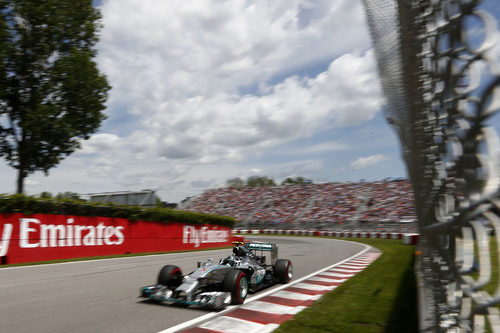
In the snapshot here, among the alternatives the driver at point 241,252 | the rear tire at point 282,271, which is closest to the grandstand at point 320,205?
the rear tire at point 282,271

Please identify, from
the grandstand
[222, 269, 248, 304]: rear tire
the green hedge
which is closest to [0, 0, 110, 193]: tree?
the green hedge

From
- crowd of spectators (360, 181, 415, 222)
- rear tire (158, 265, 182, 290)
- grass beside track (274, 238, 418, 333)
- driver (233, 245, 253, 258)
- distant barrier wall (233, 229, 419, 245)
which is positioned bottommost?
distant barrier wall (233, 229, 419, 245)

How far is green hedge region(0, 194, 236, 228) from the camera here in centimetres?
1229

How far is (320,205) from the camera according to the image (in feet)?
148

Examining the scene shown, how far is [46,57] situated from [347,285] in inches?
763

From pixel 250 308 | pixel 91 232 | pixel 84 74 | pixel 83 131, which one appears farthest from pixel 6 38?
pixel 250 308

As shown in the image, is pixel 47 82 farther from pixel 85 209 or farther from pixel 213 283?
pixel 213 283

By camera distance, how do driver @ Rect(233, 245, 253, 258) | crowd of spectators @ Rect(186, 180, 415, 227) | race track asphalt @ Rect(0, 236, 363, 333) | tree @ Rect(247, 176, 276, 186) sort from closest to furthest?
race track asphalt @ Rect(0, 236, 363, 333)
driver @ Rect(233, 245, 253, 258)
crowd of spectators @ Rect(186, 180, 415, 227)
tree @ Rect(247, 176, 276, 186)

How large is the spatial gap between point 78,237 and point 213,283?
9497mm

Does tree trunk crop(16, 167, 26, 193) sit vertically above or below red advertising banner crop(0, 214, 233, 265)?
above

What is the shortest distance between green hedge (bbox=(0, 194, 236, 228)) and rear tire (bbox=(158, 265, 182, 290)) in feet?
25.4

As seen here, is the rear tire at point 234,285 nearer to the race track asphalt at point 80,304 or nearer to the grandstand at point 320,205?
the race track asphalt at point 80,304

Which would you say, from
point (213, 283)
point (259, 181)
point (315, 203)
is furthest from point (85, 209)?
point (259, 181)

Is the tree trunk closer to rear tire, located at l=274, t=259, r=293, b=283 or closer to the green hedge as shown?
the green hedge
